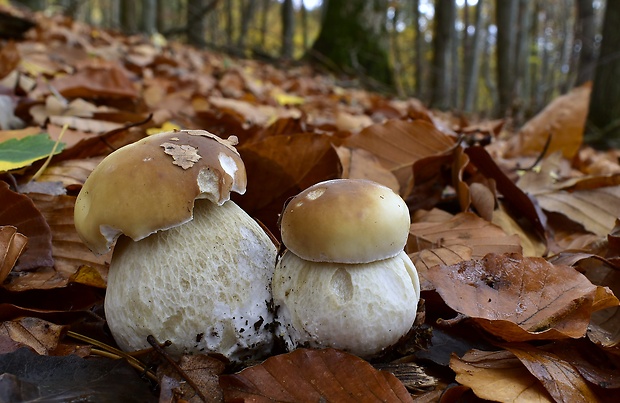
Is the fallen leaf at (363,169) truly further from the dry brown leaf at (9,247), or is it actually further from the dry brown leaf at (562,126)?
the dry brown leaf at (562,126)

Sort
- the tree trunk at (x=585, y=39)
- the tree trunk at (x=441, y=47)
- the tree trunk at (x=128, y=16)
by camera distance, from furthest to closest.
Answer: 1. the tree trunk at (x=441, y=47)
2. the tree trunk at (x=128, y=16)
3. the tree trunk at (x=585, y=39)

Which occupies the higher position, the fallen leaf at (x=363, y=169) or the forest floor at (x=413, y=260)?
the fallen leaf at (x=363, y=169)

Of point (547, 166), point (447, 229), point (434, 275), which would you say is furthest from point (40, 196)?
point (547, 166)

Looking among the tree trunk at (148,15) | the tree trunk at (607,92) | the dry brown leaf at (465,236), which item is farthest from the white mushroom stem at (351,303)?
the tree trunk at (148,15)

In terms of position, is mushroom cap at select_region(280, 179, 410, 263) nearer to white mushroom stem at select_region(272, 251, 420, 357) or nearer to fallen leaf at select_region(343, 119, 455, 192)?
white mushroom stem at select_region(272, 251, 420, 357)

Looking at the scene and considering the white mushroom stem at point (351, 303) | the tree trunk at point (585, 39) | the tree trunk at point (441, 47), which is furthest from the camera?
the tree trunk at point (441, 47)

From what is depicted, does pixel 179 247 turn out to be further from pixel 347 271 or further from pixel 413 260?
pixel 413 260

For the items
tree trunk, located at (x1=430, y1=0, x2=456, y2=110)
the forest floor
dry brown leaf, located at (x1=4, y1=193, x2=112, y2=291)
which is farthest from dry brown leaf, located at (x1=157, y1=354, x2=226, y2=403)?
tree trunk, located at (x1=430, y1=0, x2=456, y2=110)
